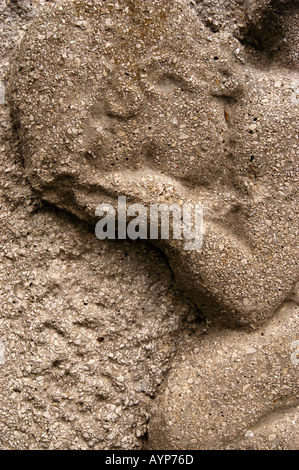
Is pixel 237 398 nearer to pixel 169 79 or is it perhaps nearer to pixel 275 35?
pixel 169 79

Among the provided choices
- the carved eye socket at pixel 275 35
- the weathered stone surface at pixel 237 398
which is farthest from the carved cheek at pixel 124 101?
the weathered stone surface at pixel 237 398

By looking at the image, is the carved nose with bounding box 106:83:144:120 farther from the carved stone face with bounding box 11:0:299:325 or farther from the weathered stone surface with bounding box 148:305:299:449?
the weathered stone surface with bounding box 148:305:299:449

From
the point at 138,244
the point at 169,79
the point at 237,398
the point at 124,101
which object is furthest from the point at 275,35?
the point at 237,398

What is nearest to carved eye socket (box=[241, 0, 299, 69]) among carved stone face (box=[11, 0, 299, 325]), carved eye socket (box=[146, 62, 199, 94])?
carved stone face (box=[11, 0, 299, 325])

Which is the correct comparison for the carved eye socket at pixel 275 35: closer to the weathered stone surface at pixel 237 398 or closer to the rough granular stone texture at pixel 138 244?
the rough granular stone texture at pixel 138 244

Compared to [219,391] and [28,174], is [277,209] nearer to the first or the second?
[219,391]

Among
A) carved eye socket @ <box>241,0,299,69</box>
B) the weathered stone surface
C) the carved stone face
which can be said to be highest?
carved eye socket @ <box>241,0,299,69</box>

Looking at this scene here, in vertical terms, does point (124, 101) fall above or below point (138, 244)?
above
